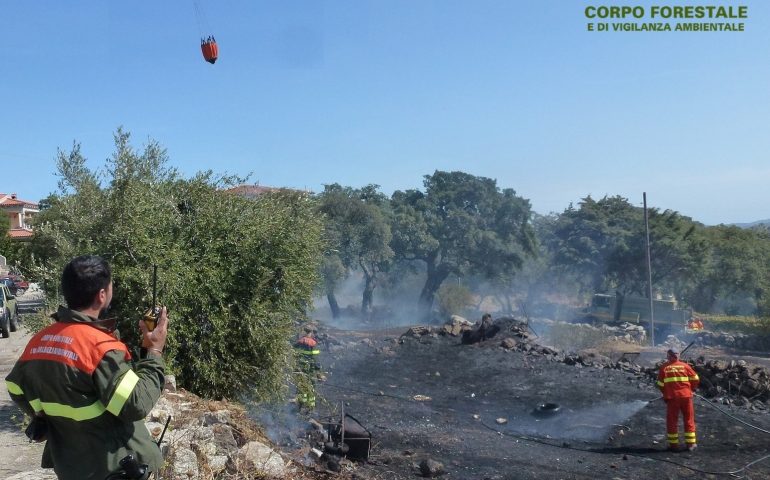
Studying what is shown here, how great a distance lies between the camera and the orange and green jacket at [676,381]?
1091 centimetres

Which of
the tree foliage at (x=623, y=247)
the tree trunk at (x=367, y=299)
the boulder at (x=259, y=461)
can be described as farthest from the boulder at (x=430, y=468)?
the tree foliage at (x=623, y=247)

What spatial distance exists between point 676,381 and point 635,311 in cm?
2690

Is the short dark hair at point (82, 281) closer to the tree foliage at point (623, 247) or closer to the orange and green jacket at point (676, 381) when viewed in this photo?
the orange and green jacket at point (676, 381)

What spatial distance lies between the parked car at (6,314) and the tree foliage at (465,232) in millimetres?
22471

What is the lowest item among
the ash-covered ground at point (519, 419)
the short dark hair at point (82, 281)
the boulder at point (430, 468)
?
the ash-covered ground at point (519, 419)

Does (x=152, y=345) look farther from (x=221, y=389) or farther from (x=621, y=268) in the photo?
(x=621, y=268)

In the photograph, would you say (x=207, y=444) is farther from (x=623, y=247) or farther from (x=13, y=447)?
(x=623, y=247)

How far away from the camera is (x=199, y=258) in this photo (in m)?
8.09

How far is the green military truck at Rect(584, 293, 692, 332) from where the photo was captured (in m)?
34.5

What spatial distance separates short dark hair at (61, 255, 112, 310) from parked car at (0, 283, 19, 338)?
722 inches

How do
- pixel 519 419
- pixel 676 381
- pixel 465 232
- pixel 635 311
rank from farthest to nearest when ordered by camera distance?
1. pixel 465 232
2. pixel 635 311
3. pixel 519 419
4. pixel 676 381

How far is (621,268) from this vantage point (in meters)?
38.1

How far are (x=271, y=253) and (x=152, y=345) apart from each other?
18.3 ft

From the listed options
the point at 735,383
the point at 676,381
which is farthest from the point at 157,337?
the point at 735,383
